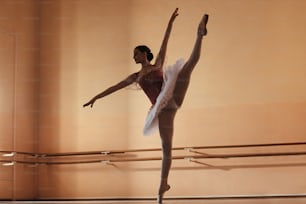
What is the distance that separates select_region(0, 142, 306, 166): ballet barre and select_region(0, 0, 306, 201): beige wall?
49 millimetres

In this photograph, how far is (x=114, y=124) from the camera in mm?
5098

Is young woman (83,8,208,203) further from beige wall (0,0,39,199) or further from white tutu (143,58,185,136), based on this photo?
beige wall (0,0,39,199)

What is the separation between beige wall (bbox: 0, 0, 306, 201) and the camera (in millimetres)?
4570

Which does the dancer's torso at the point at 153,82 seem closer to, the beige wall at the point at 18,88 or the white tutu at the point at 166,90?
the white tutu at the point at 166,90

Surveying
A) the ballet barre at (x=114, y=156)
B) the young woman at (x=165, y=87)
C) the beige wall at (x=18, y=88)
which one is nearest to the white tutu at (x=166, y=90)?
the young woman at (x=165, y=87)

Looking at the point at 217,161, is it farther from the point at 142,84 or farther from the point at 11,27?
the point at 11,27

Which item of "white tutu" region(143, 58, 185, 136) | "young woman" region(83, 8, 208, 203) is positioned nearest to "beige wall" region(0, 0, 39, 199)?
"young woman" region(83, 8, 208, 203)

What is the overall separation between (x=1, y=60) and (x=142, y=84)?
2.10 m

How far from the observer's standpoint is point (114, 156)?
5.05m

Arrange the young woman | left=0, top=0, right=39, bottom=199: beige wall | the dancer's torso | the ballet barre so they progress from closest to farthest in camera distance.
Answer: the young woman, the dancer's torso, the ballet barre, left=0, top=0, right=39, bottom=199: beige wall

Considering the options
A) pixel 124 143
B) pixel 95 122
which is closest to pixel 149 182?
pixel 124 143

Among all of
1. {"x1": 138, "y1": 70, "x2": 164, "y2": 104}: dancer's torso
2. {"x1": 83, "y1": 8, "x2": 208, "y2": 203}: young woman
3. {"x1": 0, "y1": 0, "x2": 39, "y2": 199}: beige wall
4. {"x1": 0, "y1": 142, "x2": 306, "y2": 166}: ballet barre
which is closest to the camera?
{"x1": 83, "y1": 8, "x2": 208, "y2": 203}: young woman

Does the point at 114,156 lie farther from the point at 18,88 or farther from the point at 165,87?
the point at 165,87

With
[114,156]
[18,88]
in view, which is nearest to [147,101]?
[114,156]
